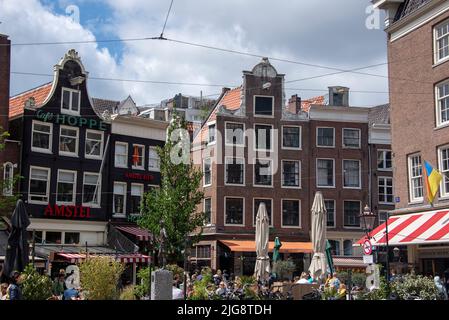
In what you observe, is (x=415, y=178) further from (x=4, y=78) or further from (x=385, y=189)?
(x=4, y=78)

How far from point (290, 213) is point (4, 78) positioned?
21169 mm

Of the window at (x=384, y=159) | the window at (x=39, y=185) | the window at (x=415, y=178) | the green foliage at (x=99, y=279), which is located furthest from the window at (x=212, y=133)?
the green foliage at (x=99, y=279)

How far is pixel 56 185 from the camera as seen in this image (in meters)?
36.0

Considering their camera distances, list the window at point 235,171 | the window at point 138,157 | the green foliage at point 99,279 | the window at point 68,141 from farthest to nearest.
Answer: the window at point 235,171 < the window at point 138,157 < the window at point 68,141 < the green foliage at point 99,279

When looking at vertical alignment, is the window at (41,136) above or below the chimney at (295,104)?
below

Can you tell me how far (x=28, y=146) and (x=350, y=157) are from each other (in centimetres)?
2250

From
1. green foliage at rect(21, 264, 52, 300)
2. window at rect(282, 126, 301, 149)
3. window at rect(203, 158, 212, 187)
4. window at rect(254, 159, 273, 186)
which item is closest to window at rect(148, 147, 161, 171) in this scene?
window at rect(203, 158, 212, 187)

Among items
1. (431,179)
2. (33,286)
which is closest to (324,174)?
(431,179)

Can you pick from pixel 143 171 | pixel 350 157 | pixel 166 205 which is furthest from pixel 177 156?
pixel 350 157

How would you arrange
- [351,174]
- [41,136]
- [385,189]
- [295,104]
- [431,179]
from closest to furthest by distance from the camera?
[431,179] → [41,136] → [351,174] → [295,104] → [385,189]

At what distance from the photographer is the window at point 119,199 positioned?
127 ft

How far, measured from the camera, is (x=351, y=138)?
46281 millimetres

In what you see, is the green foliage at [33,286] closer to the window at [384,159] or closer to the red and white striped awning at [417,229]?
the red and white striped awning at [417,229]

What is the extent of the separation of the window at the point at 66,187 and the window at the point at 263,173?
1346 centimetres
